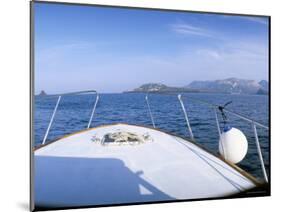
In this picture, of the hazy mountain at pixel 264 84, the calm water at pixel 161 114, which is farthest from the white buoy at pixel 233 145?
the hazy mountain at pixel 264 84

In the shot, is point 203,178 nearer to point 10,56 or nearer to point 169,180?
point 169,180


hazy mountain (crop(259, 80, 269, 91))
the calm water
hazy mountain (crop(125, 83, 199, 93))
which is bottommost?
the calm water

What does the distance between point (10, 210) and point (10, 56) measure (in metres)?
1.48

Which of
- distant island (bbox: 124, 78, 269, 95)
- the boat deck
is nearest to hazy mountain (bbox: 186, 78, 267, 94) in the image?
distant island (bbox: 124, 78, 269, 95)

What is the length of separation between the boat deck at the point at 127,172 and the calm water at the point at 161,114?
94 millimetres

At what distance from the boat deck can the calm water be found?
94 mm

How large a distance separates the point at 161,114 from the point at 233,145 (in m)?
0.92

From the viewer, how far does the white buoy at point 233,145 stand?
14.6ft

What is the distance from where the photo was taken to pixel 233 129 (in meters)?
4.50

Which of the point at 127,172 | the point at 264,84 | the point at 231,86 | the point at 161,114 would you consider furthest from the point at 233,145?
the point at 127,172

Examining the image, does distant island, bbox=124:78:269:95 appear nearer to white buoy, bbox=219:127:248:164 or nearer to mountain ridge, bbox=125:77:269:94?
mountain ridge, bbox=125:77:269:94

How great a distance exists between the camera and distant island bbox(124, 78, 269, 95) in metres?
4.22

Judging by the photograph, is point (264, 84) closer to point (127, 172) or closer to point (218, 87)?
point (218, 87)
